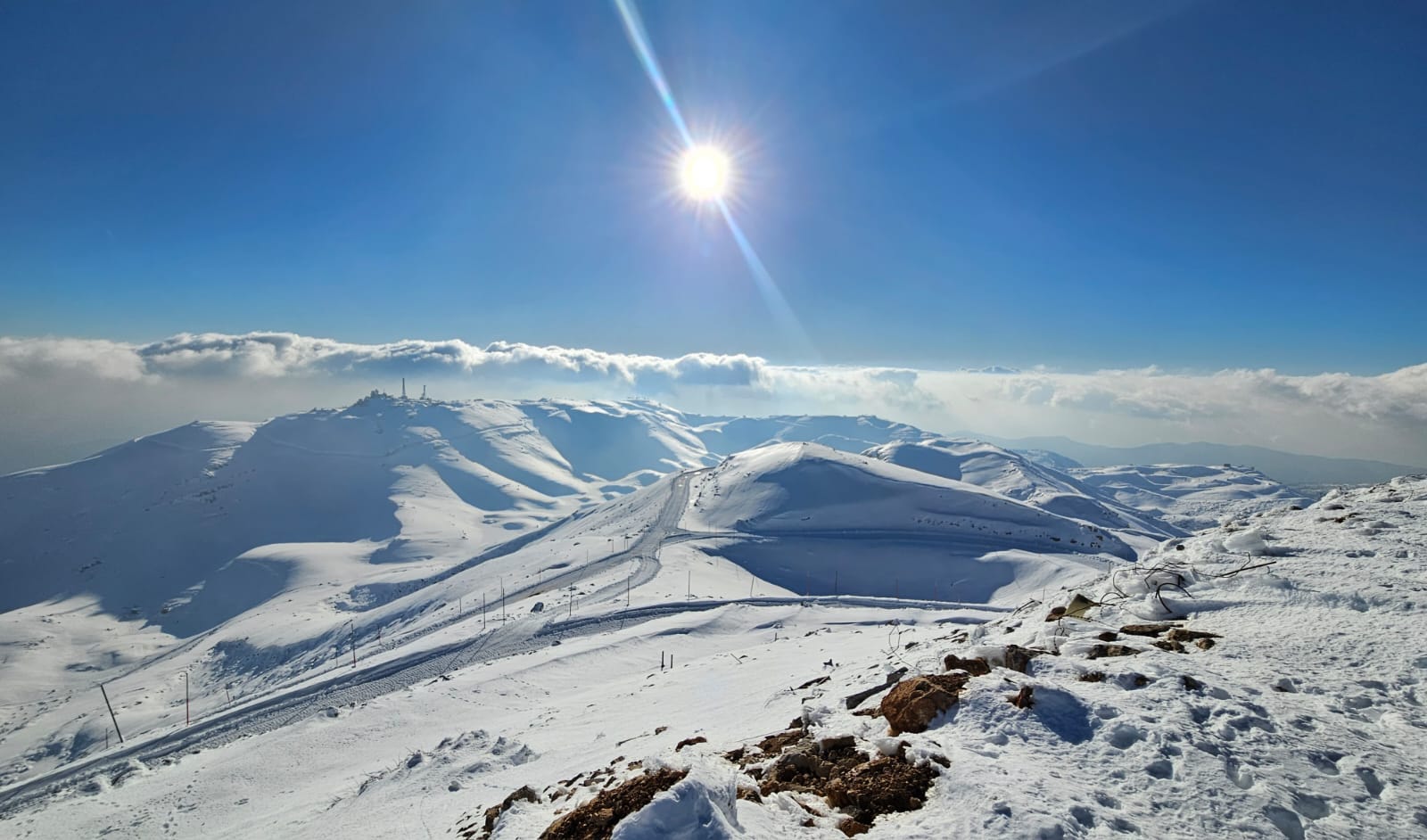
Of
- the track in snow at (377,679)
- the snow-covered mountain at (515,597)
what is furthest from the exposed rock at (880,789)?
the track in snow at (377,679)

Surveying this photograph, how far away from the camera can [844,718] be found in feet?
37.1

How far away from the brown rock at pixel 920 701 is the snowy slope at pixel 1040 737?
198mm

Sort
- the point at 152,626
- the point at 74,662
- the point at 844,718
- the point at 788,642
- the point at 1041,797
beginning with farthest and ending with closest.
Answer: the point at 152,626 < the point at 74,662 < the point at 788,642 < the point at 844,718 < the point at 1041,797

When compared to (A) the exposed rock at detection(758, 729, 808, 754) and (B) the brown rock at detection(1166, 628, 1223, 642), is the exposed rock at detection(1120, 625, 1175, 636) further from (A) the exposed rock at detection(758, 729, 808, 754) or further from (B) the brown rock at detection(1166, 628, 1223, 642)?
(A) the exposed rock at detection(758, 729, 808, 754)

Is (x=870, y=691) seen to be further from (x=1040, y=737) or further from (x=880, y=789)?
(x=880, y=789)

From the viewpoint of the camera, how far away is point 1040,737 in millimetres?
8516

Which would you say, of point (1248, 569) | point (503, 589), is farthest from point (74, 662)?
point (1248, 569)

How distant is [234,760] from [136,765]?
9.12 meters

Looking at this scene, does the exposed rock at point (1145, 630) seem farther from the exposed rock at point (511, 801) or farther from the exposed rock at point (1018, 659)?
the exposed rock at point (511, 801)

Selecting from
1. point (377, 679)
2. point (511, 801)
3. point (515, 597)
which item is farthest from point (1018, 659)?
point (515, 597)

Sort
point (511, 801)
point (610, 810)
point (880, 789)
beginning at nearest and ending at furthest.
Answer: point (610, 810) < point (880, 789) < point (511, 801)

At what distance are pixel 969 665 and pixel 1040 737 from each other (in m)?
2.81

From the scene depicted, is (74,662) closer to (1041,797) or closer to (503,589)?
(503,589)

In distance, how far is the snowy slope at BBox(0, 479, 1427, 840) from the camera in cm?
686
